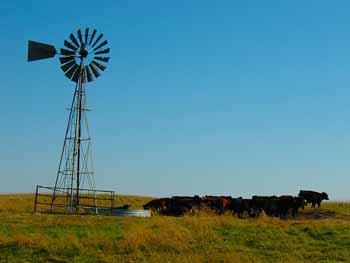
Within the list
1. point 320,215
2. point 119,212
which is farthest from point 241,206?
point 119,212

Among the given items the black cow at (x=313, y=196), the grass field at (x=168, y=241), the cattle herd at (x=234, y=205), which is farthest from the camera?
the black cow at (x=313, y=196)

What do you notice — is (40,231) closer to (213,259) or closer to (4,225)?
(4,225)

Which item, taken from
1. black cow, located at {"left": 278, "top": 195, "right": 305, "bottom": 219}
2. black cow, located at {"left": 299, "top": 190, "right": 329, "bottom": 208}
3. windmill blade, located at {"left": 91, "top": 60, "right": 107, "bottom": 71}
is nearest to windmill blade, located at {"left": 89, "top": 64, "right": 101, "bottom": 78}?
windmill blade, located at {"left": 91, "top": 60, "right": 107, "bottom": 71}

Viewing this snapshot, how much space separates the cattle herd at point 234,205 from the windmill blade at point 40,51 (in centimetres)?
1059

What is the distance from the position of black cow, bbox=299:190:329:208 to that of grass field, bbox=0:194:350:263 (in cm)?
1422

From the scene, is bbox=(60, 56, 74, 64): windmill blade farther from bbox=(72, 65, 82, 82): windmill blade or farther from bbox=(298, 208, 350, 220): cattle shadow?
bbox=(298, 208, 350, 220): cattle shadow

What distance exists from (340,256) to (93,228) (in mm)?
8722

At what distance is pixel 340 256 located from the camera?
50.4 ft

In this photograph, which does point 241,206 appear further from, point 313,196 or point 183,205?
point 313,196

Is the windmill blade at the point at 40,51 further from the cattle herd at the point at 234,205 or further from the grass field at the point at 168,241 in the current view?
the grass field at the point at 168,241

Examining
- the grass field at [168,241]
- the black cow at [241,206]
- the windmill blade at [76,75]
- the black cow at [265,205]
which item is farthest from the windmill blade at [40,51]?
the black cow at [265,205]

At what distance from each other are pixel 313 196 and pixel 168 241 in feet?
70.2

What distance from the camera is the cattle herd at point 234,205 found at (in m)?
29.7

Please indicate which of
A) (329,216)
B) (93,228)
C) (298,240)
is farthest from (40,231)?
(329,216)
